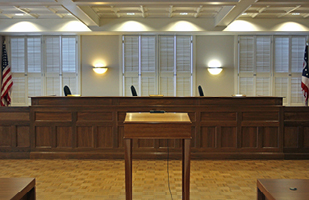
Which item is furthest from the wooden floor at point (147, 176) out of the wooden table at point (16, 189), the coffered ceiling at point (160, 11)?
the coffered ceiling at point (160, 11)

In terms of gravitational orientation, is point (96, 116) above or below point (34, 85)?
below

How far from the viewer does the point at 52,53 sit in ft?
32.9

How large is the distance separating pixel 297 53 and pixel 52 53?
7.84 metres

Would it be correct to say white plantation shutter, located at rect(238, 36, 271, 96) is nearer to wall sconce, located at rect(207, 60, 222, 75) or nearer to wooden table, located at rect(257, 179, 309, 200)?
wall sconce, located at rect(207, 60, 222, 75)

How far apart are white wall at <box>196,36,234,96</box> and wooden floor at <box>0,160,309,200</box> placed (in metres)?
4.32

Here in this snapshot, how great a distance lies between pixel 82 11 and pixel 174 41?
3763mm

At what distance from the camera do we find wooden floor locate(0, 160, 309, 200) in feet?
13.5

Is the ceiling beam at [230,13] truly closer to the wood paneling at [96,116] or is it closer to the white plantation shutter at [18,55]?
the wood paneling at [96,116]

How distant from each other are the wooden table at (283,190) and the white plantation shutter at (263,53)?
810 cm

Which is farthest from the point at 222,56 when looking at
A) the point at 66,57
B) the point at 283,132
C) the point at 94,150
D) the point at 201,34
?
the point at 94,150

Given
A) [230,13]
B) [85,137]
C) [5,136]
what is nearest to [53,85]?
[5,136]

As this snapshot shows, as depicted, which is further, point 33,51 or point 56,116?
point 33,51

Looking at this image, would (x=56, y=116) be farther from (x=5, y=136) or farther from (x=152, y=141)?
(x=152, y=141)

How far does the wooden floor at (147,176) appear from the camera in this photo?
4121mm
